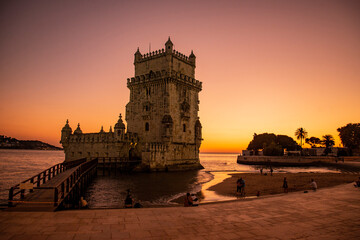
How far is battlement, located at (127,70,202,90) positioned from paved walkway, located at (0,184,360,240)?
38484 millimetres

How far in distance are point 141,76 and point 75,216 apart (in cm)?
4386

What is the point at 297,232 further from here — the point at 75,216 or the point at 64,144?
the point at 64,144

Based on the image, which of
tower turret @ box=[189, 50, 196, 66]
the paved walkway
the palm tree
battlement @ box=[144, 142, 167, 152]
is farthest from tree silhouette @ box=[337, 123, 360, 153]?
the paved walkway

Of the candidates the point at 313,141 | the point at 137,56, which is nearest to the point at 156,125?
the point at 137,56

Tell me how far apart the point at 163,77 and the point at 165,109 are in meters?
6.38

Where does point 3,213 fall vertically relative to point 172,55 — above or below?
below

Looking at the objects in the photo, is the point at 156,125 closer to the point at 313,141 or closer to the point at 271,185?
the point at 271,185

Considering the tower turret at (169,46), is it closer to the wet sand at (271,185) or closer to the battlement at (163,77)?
the battlement at (163,77)

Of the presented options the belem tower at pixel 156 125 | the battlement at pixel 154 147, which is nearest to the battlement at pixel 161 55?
the belem tower at pixel 156 125

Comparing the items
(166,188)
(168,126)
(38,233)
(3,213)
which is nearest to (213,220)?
(38,233)

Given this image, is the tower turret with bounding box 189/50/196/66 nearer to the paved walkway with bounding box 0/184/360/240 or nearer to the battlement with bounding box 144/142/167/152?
the battlement with bounding box 144/142/167/152

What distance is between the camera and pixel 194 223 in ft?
31.5

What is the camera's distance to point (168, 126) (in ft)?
153

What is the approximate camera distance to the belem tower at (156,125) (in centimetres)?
4672
